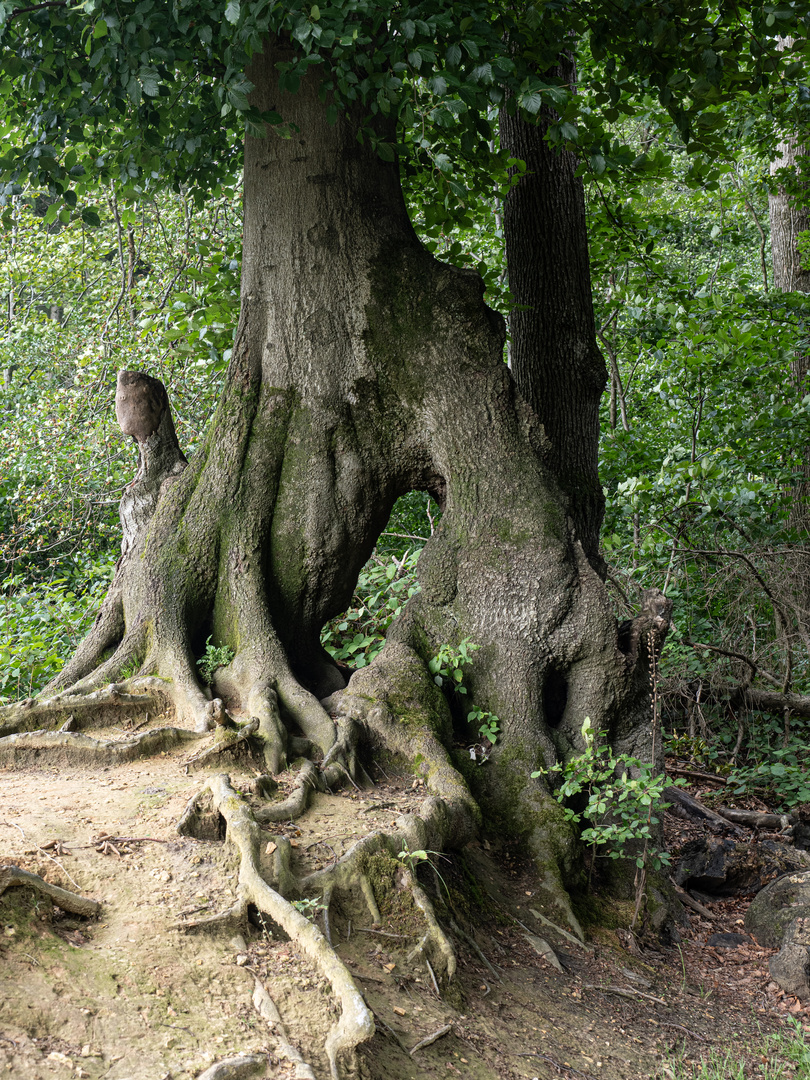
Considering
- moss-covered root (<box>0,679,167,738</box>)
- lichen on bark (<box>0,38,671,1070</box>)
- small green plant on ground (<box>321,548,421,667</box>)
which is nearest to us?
moss-covered root (<box>0,679,167,738</box>)

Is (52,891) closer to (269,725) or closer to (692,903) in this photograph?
(269,725)

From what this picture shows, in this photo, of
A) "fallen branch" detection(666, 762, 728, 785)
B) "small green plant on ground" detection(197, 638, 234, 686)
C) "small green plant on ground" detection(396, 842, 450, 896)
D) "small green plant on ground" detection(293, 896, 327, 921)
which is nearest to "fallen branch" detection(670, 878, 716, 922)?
"fallen branch" detection(666, 762, 728, 785)

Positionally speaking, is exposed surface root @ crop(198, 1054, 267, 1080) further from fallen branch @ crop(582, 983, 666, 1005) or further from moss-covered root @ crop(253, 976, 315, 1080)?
fallen branch @ crop(582, 983, 666, 1005)

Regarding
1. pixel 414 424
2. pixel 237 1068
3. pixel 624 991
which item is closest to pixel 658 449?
pixel 414 424

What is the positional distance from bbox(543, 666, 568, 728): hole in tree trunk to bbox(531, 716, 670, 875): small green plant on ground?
342 mm

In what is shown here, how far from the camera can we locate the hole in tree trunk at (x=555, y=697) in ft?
16.8

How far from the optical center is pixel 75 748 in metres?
4.43

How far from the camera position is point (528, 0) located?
5.26 metres

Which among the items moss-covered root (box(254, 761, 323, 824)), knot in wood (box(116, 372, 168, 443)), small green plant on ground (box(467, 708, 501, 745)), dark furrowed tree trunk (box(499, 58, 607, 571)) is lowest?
moss-covered root (box(254, 761, 323, 824))

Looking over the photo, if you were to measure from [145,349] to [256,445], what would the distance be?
5.03m

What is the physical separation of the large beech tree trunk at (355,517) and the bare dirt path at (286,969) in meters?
0.56

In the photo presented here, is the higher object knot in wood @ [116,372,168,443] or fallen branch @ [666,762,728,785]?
knot in wood @ [116,372,168,443]

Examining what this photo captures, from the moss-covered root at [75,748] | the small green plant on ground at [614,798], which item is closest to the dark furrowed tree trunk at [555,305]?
the small green plant on ground at [614,798]

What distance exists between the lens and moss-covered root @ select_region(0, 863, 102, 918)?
9.00 ft
